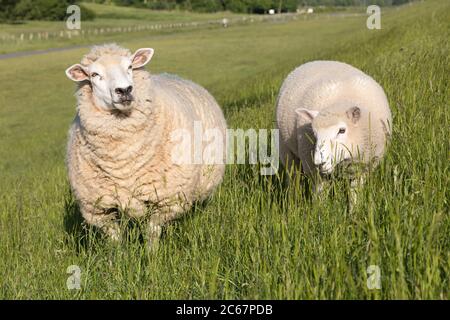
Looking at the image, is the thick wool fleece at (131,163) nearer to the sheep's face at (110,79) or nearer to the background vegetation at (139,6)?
the sheep's face at (110,79)

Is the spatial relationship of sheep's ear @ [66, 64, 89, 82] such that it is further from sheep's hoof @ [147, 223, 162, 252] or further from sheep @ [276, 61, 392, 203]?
sheep @ [276, 61, 392, 203]

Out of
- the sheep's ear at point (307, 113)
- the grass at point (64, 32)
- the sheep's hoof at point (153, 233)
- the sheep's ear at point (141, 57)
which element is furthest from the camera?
the grass at point (64, 32)

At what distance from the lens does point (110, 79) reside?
4.33 meters

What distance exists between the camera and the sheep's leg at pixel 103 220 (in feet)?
14.7

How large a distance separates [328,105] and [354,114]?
0.48m

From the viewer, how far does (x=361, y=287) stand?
2.46 m

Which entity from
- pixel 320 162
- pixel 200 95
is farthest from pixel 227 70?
pixel 320 162

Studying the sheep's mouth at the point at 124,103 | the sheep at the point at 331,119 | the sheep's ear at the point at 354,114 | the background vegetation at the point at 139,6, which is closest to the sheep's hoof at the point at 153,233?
the sheep's mouth at the point at 124,103

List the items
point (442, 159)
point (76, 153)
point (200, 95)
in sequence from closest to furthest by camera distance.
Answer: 1. point (442, 159)
2. point (76, 153)
3. point (200, 95)

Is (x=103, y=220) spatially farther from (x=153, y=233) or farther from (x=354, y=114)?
(x=354, y=114)

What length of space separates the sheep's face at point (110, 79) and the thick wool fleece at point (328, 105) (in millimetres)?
1285

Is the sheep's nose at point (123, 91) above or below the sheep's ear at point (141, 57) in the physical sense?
below
